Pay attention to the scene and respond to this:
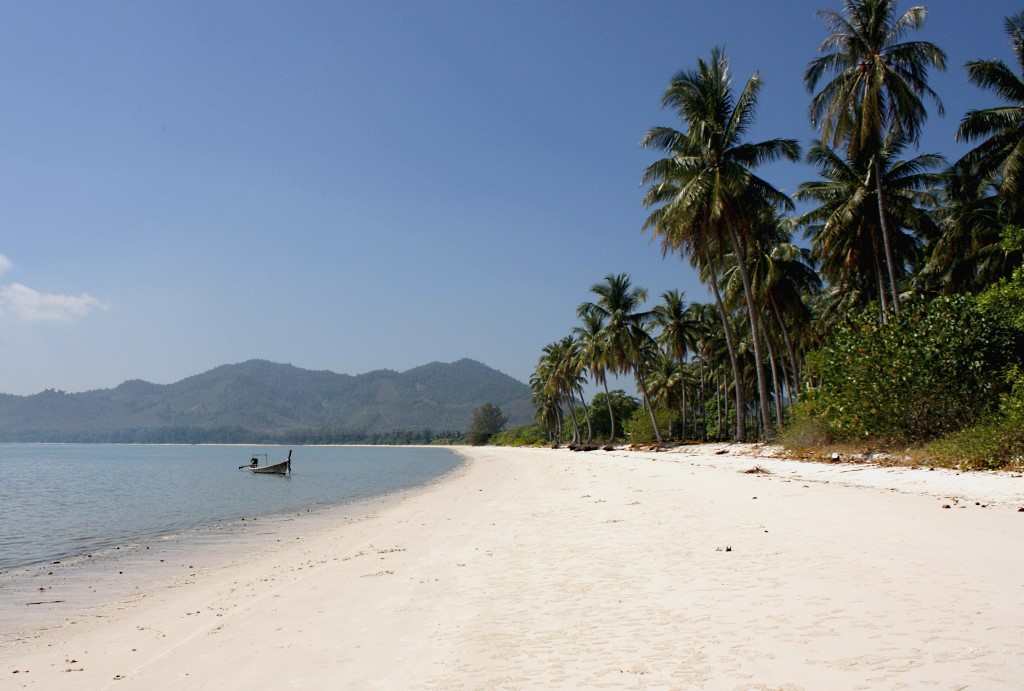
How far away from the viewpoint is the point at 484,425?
148 meters

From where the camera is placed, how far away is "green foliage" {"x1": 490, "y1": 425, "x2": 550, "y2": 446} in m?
104

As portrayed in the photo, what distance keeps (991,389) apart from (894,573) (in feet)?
47.6

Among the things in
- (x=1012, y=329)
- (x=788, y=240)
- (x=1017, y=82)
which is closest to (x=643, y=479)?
(x=1012, y=329)

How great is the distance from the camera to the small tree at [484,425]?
144625mm

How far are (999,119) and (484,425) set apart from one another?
12754cm

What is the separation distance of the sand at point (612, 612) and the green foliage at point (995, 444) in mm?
3694

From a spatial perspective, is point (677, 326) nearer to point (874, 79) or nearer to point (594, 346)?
point (594, 346)

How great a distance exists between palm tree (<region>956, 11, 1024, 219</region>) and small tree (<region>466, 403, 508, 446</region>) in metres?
122

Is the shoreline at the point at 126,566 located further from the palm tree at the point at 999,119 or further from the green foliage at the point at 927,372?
the palm tree at the point at 999,119

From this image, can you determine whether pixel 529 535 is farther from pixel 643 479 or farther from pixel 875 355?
pixel 875 355

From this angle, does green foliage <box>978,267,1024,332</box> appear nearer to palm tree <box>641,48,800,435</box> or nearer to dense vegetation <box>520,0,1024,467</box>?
dense vegetation <box>520,0,1024,467</box>

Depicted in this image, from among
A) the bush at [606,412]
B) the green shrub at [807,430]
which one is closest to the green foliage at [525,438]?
the bush at [606,412]

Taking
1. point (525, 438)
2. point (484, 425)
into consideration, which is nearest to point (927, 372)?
point (525, 438)

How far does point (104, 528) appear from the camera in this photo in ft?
54.7
